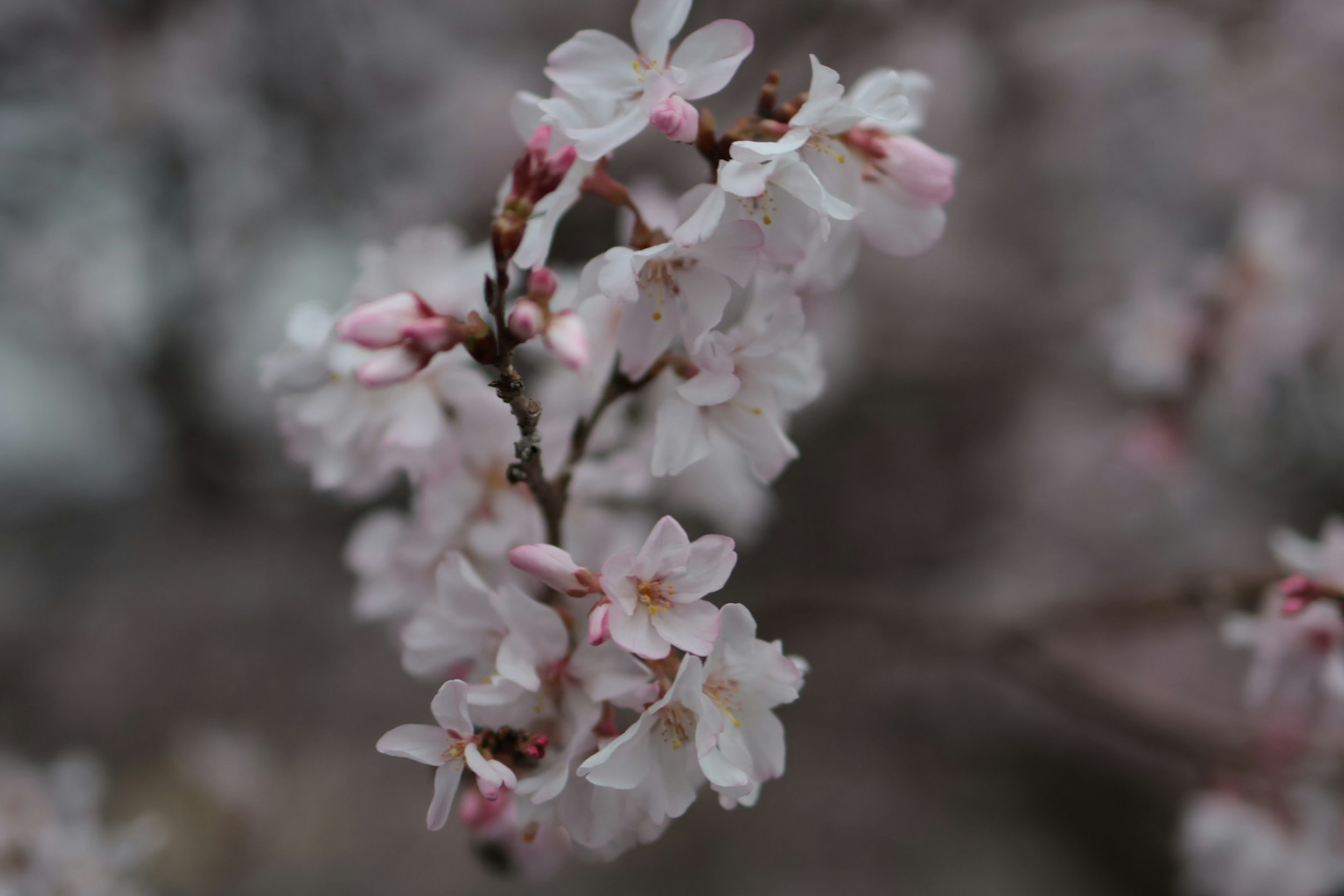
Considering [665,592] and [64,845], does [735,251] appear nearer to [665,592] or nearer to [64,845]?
[665,592]

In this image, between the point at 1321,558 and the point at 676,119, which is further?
the point at 1321,558

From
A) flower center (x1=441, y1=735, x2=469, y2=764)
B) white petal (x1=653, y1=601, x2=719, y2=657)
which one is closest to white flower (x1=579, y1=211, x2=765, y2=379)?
white petal (x1=653, y1=601, x2=719, y2=657)

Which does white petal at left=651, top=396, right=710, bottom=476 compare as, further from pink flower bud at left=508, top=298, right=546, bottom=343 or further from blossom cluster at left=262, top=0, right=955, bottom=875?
pink flower bud at left=508, top=298, right=546, bottom=343

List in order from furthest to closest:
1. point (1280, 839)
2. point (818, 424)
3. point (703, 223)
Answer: point (818, 424), point (1280, 839), point (703, 223)

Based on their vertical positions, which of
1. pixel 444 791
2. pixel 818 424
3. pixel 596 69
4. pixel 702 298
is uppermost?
pixel 818 424

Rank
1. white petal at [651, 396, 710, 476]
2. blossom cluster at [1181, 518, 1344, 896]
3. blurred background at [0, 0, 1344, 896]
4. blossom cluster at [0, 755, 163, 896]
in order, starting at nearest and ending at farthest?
white petal at [651, 396, 710, 476], blossom cluster at [1181, 518, 1344, 896], blossom cluster at [0, 755, 163, 896], blurred background at [0, 0, 1344, 896]

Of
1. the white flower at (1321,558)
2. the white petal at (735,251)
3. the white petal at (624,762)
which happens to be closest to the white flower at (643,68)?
the white petal at (735,251)

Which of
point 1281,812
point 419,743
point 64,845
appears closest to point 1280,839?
point 1281,812
